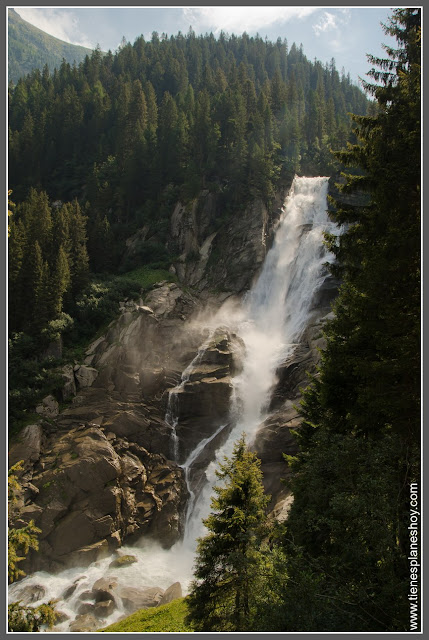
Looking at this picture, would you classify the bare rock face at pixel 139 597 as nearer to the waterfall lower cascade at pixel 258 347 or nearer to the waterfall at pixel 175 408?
the waterfall lower cascade at pixel 258 347

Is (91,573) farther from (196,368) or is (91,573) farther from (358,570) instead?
(358,570)

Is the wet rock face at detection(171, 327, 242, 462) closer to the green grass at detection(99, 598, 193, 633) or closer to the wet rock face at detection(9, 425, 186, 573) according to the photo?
the wet rock face at detection(9, 425, 186, 573)

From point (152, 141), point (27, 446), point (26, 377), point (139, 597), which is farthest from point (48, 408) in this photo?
point (152, 141)

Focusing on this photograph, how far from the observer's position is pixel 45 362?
36.5 m

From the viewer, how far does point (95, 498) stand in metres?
28.2

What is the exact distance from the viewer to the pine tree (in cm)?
1361

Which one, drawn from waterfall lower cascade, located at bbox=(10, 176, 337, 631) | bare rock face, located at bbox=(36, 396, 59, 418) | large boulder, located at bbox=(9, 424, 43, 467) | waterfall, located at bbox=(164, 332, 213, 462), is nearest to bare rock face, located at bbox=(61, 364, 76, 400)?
bare rock face, located at bbox=(36, 396, 59, 418)

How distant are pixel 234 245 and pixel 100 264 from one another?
51.4ft

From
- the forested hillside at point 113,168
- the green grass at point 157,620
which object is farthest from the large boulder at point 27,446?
the green grass at point 157,620

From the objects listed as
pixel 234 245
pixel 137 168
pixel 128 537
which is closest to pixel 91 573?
→ pixel 128 537

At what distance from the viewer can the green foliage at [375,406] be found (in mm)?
9688

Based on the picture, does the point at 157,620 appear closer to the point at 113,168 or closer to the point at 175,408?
the point at 175,408

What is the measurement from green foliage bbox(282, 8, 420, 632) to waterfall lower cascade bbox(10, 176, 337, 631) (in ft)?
49.1

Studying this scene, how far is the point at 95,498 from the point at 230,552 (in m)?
16.3
